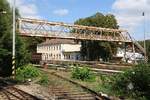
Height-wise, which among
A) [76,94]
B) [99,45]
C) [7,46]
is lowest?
[76,94]

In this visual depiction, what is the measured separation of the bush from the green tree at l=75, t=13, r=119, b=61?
210 feet

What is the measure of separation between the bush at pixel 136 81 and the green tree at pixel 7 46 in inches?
419

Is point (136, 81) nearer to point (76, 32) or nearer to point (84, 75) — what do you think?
point (84, 75)

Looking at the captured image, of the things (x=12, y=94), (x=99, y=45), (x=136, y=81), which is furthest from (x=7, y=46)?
(x=99, y=45)

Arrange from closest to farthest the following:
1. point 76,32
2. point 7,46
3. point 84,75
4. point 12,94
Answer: point 12,94, point 84,75, point 7,46, point 76,32

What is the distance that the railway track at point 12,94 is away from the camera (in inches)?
902

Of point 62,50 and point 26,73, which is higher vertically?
point 62,50

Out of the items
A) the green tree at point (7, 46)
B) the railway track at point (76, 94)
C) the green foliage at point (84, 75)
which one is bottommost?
the railway track at point (76, 94)

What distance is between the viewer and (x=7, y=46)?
1339 inches

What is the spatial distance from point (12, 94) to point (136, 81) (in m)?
7.95

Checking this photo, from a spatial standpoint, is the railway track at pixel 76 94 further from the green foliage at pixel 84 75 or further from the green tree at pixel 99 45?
the green tree at pixel 99 45

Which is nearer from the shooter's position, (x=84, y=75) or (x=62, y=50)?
(x=84, y=75)

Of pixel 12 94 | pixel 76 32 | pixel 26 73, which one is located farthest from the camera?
pixel 76 32

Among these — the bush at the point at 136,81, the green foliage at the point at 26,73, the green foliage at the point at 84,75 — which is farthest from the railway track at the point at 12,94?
the green foliage at the point at 84,75
